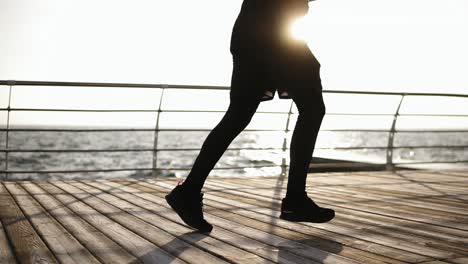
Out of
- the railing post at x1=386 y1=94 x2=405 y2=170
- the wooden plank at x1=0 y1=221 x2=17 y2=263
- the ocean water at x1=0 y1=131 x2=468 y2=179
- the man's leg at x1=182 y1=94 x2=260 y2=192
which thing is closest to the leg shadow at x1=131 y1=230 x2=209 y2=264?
→ the man's leg at x1=182 y1=94 x2=260 y2=192

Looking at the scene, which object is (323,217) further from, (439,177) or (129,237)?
(439,177)

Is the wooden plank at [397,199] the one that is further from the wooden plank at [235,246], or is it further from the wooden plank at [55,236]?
the wooden plank at [55,236]

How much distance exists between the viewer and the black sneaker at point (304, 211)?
2.43 meters

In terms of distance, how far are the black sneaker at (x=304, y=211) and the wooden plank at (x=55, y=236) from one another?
3.19ft

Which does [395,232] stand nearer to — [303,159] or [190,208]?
[303,159]

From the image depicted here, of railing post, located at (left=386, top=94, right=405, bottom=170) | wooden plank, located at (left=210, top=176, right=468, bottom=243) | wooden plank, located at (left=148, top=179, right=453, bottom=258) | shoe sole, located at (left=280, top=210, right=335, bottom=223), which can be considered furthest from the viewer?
railing post, located at (left=386, top=94, right=405, bottom=170)

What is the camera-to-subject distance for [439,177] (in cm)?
518

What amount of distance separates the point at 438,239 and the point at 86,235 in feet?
5.11

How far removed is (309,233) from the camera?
2389 millimetres

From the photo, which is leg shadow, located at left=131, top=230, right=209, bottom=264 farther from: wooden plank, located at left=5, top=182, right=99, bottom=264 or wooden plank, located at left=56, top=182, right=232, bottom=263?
wooden plank, located at left=5, top=182, right=99, bottom=264

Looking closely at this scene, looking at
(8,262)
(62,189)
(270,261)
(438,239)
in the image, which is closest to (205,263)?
(270,261)

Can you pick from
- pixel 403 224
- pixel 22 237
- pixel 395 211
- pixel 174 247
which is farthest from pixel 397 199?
pixel 22 237

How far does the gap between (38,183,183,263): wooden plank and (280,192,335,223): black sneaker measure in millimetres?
706

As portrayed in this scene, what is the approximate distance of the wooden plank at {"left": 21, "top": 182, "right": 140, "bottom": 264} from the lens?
1884 millimetres
